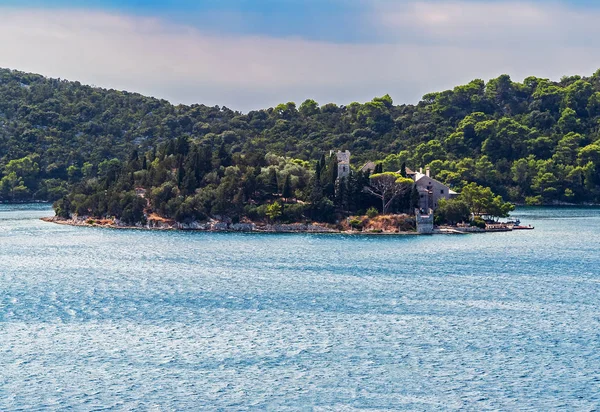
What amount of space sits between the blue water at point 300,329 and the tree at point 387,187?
20.9m

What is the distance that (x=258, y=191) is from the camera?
358 feet

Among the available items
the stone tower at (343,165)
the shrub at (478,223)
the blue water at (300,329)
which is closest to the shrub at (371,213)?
the stone tower at (343,165)

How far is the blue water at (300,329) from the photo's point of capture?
34.7 metres

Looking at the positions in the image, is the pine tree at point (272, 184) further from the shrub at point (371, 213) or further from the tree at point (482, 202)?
the tree at point (482, 202)

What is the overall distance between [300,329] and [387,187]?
57919 mm

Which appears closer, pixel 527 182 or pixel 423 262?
pixel 423 262

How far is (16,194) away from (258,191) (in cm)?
8935

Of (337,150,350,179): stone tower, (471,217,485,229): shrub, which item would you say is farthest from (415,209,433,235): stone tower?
(337,150,350,179): stone tower

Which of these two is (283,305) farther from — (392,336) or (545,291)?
(545,291)

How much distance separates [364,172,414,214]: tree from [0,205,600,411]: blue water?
20.9m

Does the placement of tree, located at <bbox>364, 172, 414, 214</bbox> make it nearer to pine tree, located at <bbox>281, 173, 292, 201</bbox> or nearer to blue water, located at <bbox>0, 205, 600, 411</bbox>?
pine tree, located at <bbox>281, 173, 292, 201</bbox>

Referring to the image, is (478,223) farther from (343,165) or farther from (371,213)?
(343,165)

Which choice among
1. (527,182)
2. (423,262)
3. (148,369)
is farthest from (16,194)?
(148,369)

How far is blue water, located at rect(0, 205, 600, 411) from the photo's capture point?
3469 cm
